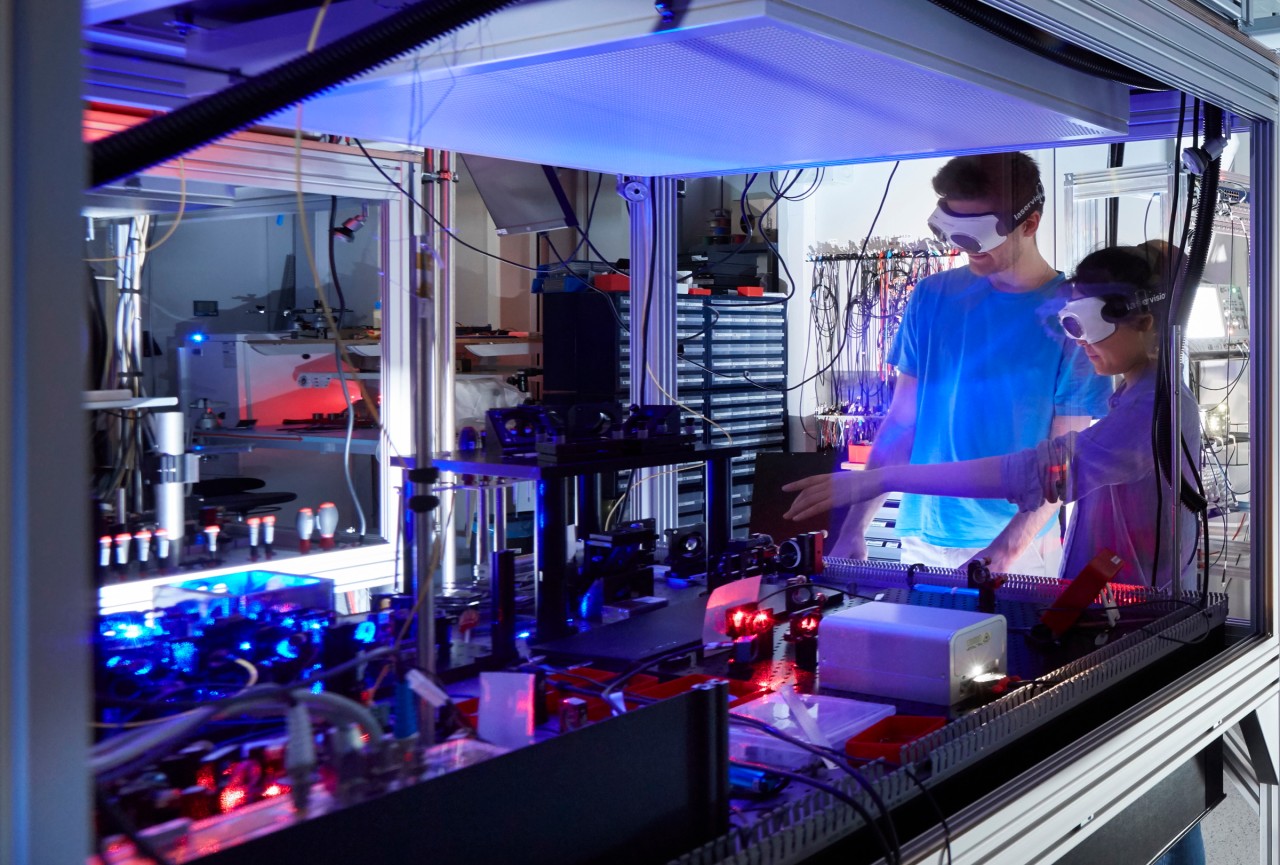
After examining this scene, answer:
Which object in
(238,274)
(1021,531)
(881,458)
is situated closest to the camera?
(1021,531)

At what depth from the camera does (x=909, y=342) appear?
2.88 meters

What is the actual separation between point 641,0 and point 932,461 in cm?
197

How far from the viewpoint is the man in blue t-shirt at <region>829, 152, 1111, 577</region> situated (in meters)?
2.45

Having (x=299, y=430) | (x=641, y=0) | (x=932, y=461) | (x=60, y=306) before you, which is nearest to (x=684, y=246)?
(x=299, y=430)

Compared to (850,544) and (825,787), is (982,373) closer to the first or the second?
(850,544)

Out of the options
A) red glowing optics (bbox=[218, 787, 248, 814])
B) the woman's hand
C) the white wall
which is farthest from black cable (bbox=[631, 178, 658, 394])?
the white wall

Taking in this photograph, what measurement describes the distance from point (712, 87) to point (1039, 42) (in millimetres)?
379

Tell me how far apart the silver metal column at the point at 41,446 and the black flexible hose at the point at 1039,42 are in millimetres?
833

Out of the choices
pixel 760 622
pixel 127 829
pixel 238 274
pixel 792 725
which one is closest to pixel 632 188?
pixel 760 622

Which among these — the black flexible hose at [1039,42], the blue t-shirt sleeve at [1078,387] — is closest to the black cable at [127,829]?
the black flexible hose at [1039,42]

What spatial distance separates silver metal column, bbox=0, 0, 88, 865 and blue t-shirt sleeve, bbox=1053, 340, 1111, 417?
2054 millimetres

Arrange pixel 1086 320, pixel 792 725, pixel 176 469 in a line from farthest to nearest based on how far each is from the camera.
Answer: pixel 1086 320 → pixel 176 469 → pixel 792 725

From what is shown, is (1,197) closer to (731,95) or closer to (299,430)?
(731,95)

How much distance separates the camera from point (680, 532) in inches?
65.4
